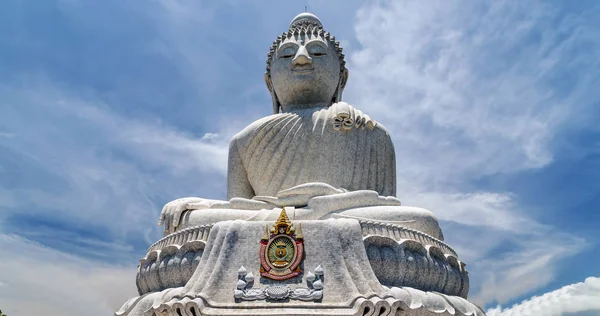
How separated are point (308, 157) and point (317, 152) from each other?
0.16 m

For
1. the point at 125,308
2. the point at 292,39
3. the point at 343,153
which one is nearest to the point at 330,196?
the point at 343,153

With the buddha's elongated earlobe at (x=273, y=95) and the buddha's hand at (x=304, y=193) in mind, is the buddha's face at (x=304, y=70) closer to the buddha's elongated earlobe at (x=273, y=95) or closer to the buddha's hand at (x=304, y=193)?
the buddha's elongated earlobe at (x=273, y=95)

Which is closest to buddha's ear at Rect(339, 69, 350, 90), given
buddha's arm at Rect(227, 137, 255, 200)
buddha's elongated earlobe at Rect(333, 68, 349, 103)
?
buddha's elongated earlobe at Rect(333, 68, 349, 103)

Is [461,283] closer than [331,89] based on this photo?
Answer: Yes

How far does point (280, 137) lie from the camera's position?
972cm

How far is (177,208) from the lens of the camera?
27.3 feet

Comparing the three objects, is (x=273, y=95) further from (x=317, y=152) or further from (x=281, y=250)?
(x=281, y=250)

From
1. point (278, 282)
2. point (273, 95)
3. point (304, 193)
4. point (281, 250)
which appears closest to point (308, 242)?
point (281, 250)

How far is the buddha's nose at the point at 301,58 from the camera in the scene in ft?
33.7

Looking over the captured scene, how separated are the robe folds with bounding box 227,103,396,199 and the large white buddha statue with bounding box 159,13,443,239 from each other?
0.6 inches

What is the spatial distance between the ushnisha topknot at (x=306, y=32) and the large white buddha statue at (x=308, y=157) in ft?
0.06

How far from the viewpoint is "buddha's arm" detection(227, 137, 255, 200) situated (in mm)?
10078

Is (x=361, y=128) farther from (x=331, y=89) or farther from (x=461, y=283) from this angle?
(x=461, y=283)

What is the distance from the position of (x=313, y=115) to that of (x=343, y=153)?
2.61 feet
